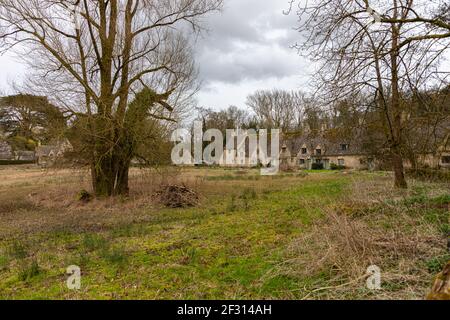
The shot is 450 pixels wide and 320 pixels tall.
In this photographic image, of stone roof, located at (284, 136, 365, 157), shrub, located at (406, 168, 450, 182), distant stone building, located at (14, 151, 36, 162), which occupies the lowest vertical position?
shrub, located at (406, 168, 450, 182)

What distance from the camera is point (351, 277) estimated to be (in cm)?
387

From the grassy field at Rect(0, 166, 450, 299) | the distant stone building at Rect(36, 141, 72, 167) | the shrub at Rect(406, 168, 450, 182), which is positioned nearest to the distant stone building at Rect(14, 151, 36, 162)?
the distant stone building at Rect(36, 141, 72, 167)

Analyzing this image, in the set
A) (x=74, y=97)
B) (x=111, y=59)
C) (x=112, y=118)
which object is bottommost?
(x=112, y=118)

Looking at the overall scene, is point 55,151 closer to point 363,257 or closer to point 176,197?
point 176,197

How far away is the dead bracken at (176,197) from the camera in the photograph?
12330mm

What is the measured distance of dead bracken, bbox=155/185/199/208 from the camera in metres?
12.3

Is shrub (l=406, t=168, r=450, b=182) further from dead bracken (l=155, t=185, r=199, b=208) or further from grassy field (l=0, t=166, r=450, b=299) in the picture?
dead bracken (l=155, t=185, r=199, b=208)

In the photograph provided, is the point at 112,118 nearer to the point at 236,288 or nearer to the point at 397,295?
the point at 236,288

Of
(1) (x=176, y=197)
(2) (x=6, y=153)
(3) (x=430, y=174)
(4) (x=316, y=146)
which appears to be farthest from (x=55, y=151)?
(2) (x=6, y=153)

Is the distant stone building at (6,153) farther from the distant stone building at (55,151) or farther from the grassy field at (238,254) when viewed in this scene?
the grassy field at (238,254)

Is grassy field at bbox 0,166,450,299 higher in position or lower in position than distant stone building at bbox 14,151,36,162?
lower

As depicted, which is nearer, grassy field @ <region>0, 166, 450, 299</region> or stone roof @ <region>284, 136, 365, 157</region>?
grassy field @ <region>0, 166, 450, 299</region>

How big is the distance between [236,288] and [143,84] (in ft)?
39.2
